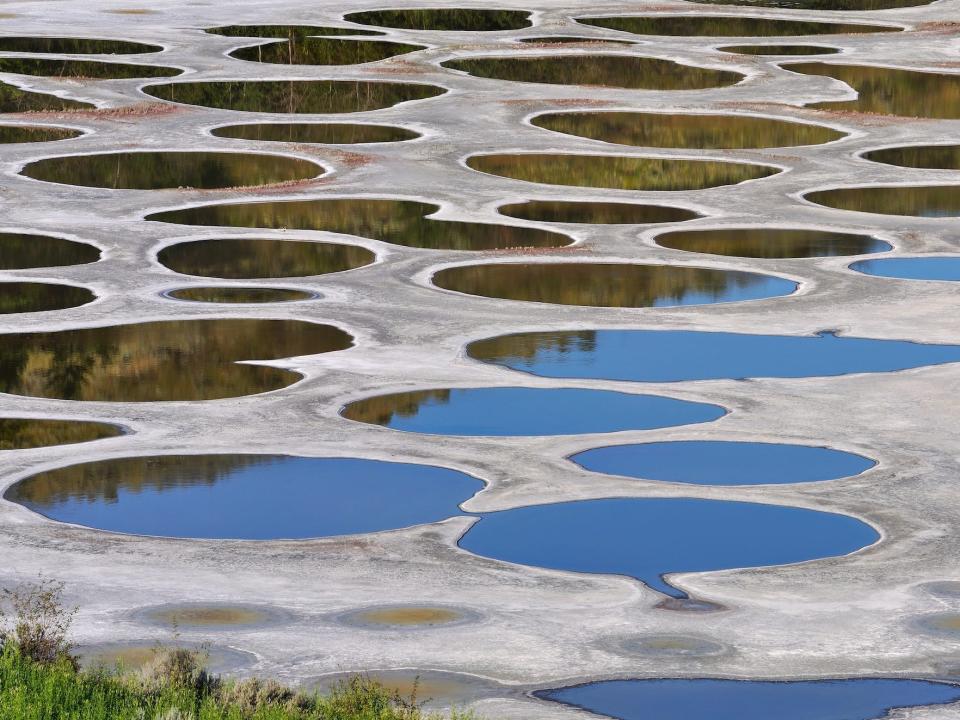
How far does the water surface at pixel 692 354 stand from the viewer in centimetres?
1803

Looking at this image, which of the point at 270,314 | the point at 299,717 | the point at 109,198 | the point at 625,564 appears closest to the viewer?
the point at 299,717

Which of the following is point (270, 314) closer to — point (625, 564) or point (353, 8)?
point (625, 564)

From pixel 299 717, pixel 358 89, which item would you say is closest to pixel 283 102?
pixel 358 89

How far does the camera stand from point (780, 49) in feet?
163

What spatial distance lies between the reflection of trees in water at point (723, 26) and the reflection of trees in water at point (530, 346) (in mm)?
34442

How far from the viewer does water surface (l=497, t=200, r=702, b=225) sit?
26562mm

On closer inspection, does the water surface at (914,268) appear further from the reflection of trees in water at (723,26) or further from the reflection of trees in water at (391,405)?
the reflection of trees in water at (723,26)

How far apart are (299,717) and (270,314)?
11864 millimetres

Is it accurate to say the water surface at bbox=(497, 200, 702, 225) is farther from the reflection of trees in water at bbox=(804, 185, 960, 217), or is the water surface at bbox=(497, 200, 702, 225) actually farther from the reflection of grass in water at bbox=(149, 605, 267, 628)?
the reflection of grass in water at bbox=(149, 605, 267, 628)

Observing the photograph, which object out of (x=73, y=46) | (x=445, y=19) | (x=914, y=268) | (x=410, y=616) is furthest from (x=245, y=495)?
(x=445, y=19)

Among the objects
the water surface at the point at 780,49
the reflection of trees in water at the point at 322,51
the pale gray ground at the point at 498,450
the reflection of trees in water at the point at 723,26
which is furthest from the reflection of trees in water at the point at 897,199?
the reflection of trees in water at the point at 723,26

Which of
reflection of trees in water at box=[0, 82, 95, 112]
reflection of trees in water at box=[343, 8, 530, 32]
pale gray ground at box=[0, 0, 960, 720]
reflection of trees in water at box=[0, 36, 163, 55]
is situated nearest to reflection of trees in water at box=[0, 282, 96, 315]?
pale gray ground at box=[0, 0, 960, 720]

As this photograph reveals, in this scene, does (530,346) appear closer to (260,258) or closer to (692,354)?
(692,354)

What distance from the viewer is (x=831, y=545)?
41.5 ft
